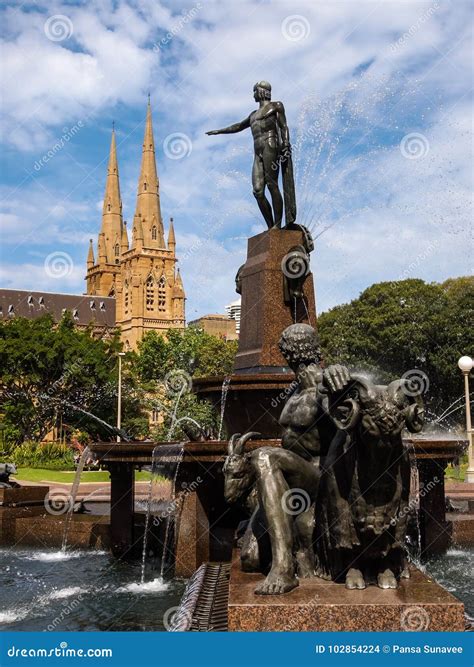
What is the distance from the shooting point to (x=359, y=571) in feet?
15.7

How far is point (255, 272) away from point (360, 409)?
7.63m

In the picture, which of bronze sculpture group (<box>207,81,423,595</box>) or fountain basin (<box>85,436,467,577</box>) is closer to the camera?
bronze sculpture group (<box>207,81,423,595</box>)

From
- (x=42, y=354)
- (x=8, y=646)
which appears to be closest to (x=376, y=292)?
(x=42, y=354)

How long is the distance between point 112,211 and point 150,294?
25.4 metres

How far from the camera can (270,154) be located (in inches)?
476

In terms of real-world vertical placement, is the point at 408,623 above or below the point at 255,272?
below

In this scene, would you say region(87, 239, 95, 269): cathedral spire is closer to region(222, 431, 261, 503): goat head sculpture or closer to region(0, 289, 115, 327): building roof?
region(0, 289, 115, 327): building roof

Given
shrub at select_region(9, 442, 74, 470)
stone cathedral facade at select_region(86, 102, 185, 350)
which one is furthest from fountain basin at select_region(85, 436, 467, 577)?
stone cathedral facade at select_region(86, 102, 185, 350)

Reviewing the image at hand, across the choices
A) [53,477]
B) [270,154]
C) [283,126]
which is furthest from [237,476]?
[53,477]

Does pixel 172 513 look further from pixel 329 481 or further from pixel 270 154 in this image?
pixel 270 154

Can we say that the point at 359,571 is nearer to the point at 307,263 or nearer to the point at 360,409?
the point at 360,409

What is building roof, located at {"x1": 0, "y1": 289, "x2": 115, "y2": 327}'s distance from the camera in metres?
112

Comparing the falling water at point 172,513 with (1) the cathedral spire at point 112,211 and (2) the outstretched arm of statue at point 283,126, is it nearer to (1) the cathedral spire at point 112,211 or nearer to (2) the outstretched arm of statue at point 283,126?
(2) the outstretched arm of statue at point 283,126

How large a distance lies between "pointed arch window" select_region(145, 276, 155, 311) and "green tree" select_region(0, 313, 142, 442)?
190 feet
